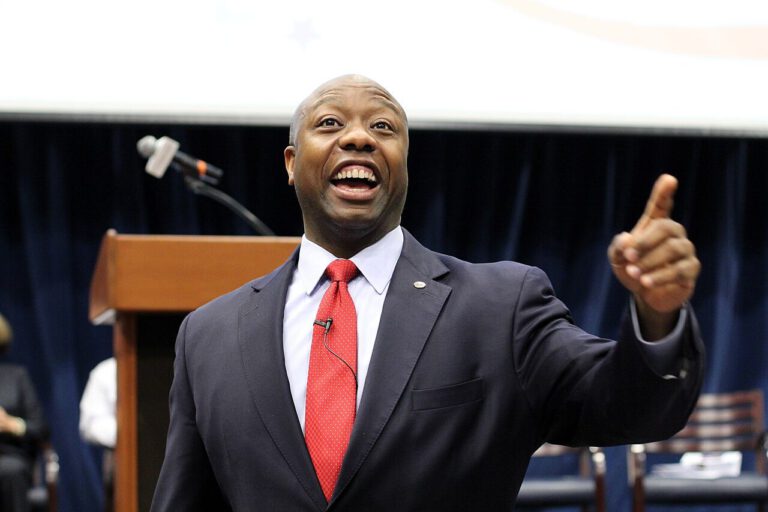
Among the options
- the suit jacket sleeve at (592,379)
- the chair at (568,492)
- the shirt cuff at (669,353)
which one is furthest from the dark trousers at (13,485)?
the shirt cuff at (669,353)

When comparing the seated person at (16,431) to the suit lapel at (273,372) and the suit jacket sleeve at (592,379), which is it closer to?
the suit lapel at (273,372)

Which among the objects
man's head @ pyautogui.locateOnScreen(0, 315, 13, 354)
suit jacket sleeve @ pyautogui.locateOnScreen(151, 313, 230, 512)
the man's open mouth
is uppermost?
the man's open mouth

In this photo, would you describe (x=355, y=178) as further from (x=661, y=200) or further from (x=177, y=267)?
(x=177, y=267)

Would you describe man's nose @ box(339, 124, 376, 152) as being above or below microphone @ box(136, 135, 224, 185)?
above

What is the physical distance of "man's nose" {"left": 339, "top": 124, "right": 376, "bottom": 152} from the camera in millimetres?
1841

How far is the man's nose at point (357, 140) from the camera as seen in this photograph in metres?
1.84

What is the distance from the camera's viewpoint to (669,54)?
547 cm

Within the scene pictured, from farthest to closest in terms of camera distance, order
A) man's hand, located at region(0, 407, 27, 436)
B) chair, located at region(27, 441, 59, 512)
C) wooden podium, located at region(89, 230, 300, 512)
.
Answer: man's hand, located at region(0, 407, 27, 436) < chair, located at region(27, 441, 59, 512) < wooden podium, located at region(89, 230, 300, 512)

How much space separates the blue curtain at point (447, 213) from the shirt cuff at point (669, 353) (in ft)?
16.5

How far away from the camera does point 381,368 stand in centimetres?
167

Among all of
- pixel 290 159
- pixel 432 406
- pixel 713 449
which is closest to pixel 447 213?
pixel 713 449

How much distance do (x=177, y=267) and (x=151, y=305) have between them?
0.11 meters

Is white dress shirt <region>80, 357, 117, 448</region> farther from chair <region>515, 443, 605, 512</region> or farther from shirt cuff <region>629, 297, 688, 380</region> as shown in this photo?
shirt cuff <region>629, 297, 688, 380</region>

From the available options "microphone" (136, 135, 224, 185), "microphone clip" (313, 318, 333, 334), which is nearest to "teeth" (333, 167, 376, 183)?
"microphone clip" (313, 318, 333, 334)
